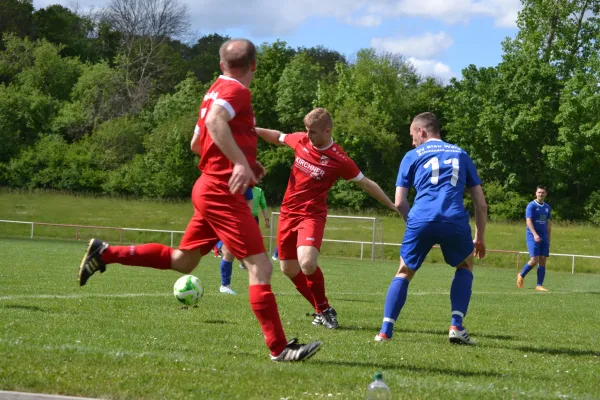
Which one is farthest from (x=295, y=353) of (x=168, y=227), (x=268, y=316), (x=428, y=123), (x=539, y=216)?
(x=168, y=227)

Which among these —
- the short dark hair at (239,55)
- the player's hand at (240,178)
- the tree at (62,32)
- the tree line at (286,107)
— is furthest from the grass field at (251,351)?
the tree at (62,32)

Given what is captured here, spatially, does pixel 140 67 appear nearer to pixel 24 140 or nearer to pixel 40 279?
pixel 24 140

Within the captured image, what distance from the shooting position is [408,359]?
6.39 metres

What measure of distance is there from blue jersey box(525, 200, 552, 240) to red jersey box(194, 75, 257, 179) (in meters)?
13.5

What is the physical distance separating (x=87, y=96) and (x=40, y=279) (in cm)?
5762

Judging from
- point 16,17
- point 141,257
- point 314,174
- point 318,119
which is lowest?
point 141,257

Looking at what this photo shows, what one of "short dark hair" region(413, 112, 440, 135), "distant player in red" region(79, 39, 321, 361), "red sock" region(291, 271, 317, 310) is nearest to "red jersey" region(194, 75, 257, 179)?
"distant player in red" region(79, 39, 321, 361)

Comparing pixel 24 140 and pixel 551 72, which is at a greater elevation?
pixel 551 72

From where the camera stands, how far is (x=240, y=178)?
214 inches

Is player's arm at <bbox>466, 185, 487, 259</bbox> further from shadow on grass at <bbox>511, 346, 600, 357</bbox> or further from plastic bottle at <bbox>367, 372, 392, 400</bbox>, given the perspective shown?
plastic bottle at <bbox>367, 372, 392, 400</bbox>

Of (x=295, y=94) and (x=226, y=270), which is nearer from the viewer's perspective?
(x=226, y=270)

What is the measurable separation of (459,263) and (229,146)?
121 inches

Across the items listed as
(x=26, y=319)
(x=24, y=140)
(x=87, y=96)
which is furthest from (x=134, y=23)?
(x=26, y=319)

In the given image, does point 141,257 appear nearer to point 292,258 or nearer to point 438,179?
point 438,179
